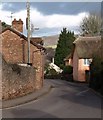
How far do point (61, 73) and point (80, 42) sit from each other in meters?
11.3

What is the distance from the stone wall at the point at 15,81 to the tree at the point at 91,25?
155ft

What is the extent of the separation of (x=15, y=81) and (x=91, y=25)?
52660 mm

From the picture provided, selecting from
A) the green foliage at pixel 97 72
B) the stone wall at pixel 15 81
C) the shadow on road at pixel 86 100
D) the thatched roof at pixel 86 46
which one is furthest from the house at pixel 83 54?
the shadow on road at pixel 86 100

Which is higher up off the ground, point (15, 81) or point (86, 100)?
point (15, 81)

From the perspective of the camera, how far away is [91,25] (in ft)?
252

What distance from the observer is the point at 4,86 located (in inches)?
955

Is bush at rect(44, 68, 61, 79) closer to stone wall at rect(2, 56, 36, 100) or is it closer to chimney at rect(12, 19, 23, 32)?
chimney at rect(12, 19, 23, 32)

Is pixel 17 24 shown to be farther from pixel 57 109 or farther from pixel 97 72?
pixel 57 109

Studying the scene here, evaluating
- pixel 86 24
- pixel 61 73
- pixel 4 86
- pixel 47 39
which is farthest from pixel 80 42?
pixel 47 39

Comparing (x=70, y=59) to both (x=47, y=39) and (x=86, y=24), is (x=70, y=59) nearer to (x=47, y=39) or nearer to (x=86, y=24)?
(x=86, y=24)

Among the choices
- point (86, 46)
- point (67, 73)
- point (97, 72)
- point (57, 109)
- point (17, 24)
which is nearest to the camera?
point (57, 109)

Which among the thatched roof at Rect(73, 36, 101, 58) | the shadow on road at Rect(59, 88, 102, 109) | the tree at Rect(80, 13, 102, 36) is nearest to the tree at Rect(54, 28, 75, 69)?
the tree at Rect(80, 13, 102, 36)

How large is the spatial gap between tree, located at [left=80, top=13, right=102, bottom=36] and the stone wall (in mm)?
47131

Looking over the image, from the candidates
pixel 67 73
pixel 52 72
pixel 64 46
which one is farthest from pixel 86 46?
pixel 64 46
